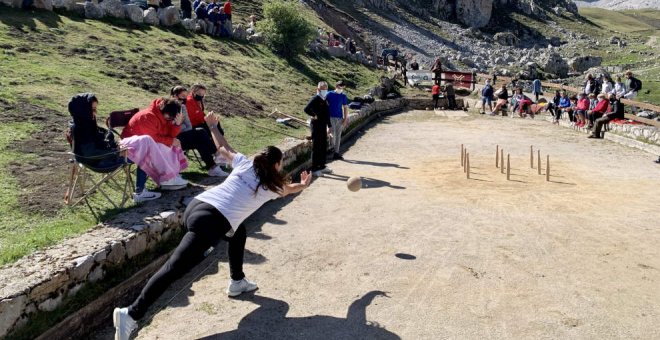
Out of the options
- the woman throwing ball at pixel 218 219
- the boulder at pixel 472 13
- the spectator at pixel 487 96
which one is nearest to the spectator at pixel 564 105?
the spectator at pixel 487 96

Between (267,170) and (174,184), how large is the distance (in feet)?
Answer: 10.7

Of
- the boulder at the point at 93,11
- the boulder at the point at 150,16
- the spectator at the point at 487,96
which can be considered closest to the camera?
the boulder at the point at 93,11

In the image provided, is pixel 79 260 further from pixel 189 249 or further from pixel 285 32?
pixel 285 32

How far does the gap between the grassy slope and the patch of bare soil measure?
134 millimetres

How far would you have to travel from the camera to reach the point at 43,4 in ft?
62.0

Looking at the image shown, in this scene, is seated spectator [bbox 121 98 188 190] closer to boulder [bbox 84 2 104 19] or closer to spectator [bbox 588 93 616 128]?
boulder [bbox 84 2 104 19]

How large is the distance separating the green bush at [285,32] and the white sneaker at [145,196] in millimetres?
18745

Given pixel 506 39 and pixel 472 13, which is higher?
pixel 472 13

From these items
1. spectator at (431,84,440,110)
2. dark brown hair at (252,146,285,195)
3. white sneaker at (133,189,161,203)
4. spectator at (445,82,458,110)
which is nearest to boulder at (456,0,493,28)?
spectator at (445,82,458,110)

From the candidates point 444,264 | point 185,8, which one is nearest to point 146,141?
point 444,264

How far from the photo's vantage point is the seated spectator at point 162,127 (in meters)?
8.27

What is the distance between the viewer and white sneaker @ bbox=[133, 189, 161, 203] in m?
7.89

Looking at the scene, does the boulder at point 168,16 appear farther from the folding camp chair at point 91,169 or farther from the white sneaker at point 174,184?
the folding camp chair at point 91,169

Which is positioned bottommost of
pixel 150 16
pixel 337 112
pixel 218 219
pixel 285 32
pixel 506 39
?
pixel 218 219
